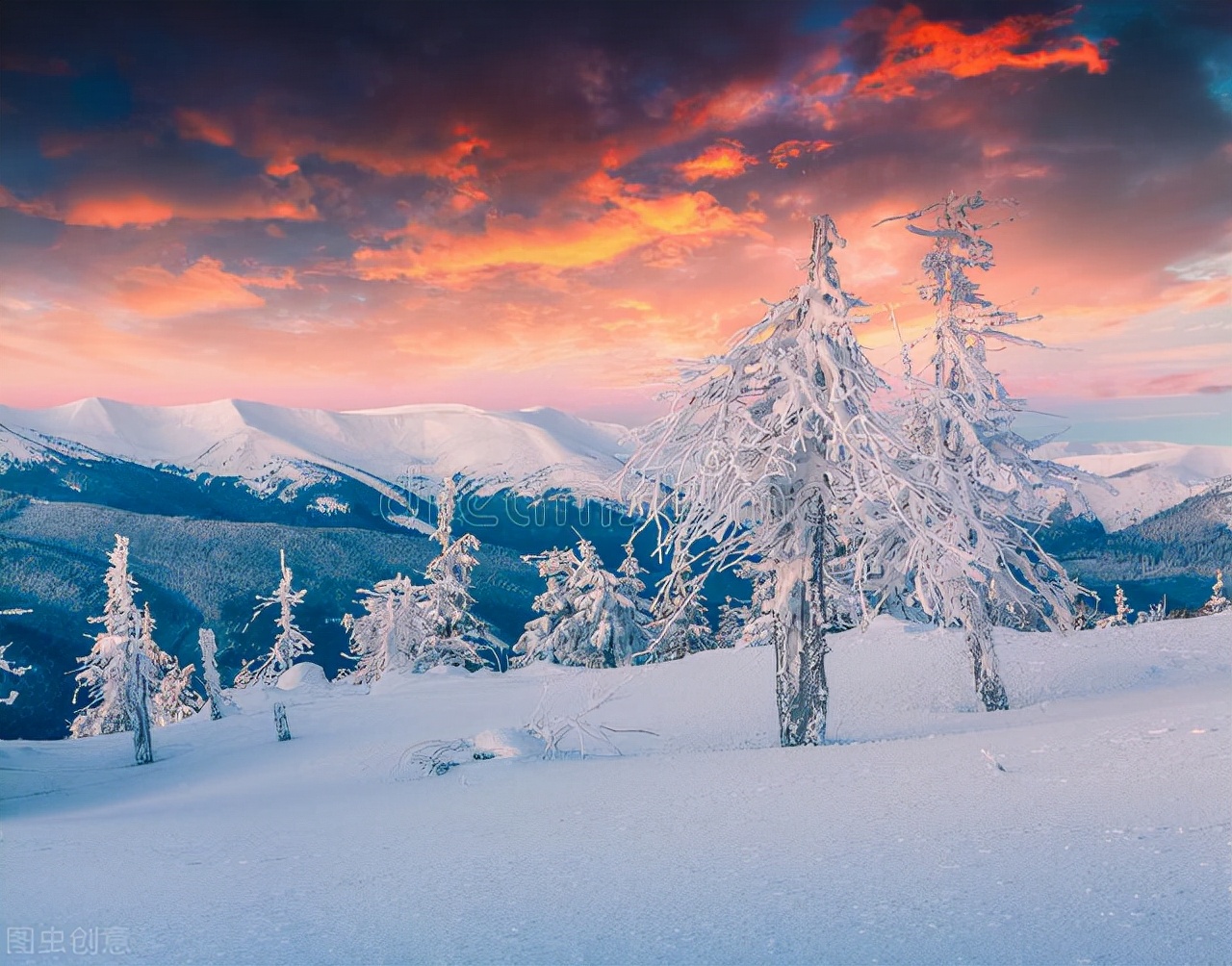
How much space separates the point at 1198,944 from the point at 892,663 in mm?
18617

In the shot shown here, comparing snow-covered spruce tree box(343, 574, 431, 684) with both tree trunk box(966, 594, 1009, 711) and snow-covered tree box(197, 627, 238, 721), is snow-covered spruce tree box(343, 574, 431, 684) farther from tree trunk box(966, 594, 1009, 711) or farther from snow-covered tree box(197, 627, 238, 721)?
tree trunk box(966, 594, 1009, 711)

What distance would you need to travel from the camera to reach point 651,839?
516 cm

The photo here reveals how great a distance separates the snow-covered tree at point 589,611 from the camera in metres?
36.2

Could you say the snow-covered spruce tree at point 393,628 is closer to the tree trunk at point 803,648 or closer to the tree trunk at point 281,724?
the tree trunk at point 281,724

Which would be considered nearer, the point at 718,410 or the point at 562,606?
the point at 718,410

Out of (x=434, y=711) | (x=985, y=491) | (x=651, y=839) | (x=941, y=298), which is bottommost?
(x=434, y=711)

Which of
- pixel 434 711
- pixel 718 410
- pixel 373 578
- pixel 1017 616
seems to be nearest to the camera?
pixel 718 410

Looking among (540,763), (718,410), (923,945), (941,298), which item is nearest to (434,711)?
(540,763)

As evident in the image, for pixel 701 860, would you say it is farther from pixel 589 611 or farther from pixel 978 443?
pixel 589 611

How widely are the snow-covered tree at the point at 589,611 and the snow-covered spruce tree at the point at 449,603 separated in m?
3.60

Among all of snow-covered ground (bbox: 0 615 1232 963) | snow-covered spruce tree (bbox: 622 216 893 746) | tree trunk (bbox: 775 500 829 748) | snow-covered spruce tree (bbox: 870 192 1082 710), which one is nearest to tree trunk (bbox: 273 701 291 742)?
snow-covered ground (bbox: 0 615 1232 963)

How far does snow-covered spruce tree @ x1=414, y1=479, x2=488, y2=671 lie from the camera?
1415 inches

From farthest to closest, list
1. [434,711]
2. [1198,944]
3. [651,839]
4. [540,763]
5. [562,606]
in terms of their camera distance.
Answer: [562,606] < [434,711] < [540,763] < [651,839] < [1198,944]

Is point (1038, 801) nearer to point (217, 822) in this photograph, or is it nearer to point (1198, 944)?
point (1198, 944)
